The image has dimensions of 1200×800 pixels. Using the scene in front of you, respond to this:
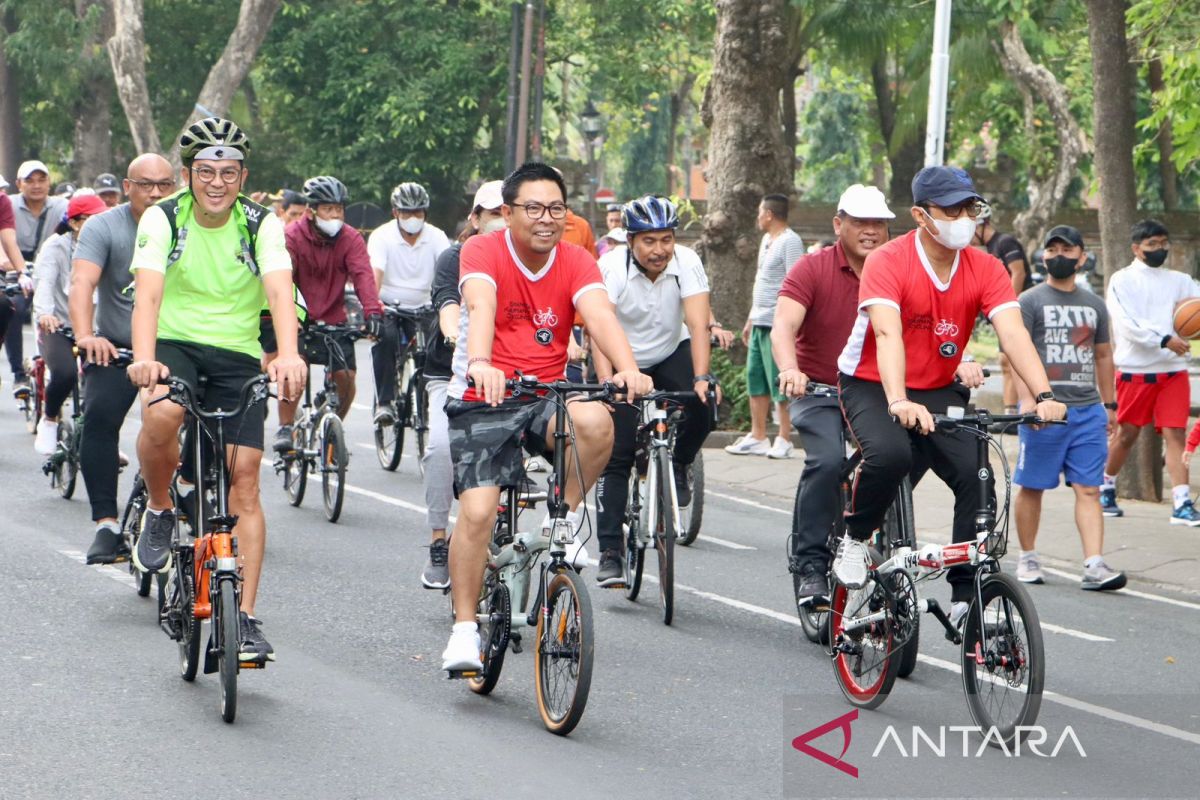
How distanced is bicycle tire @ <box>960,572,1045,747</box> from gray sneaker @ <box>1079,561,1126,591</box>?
3687 mm

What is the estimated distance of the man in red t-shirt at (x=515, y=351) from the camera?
6.38m

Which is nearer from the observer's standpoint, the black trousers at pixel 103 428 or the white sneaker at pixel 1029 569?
the black trousers at pixel 103 428

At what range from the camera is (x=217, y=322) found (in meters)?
6.72

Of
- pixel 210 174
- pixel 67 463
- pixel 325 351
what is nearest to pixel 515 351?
pixel 210 174

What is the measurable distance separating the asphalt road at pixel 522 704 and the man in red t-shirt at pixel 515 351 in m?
0.57

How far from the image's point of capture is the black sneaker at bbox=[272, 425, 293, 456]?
37.5ft

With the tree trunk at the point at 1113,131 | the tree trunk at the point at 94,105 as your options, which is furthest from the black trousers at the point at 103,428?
the tree trunk at the point at 94,105

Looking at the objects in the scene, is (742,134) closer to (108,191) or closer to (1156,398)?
(108,191)

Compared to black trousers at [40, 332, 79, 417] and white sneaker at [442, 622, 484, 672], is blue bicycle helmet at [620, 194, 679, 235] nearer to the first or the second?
white sneaker at [442, 622, 484, 672]

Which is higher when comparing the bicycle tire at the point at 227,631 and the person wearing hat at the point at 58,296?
the person wearing hat at the point at 58,296

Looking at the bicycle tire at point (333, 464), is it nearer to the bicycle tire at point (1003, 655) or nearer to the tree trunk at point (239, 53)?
the bicycle tire at point (1003, 655)

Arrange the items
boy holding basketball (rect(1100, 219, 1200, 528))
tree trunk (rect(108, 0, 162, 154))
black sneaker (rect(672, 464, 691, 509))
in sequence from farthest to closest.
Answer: tree trunk (rect(108, 0, 162, 154)) → boy holding basketball (rect(1100, 219, 1200, 528)) → black sneaker (rect(672, 464, 691, 509))

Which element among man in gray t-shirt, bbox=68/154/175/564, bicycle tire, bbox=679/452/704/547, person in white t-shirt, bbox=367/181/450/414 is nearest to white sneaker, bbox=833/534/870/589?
bicycle tire, bbox=679/452/704/547

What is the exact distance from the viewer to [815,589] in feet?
24.6
